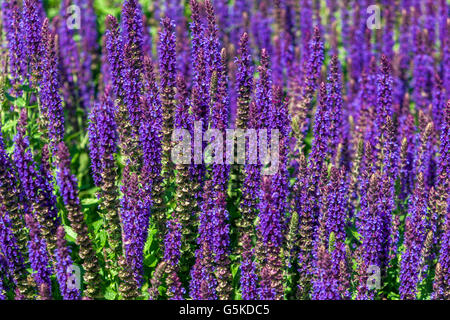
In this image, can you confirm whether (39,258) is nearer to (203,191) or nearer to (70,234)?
(70,234)

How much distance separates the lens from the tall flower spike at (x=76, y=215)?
8.08m

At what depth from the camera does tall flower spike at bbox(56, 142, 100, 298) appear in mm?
8078

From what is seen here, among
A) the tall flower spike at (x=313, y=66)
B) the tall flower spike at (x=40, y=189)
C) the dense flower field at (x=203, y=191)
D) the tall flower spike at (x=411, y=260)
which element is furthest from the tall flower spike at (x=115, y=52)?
the tall flower spike at (x=411, y=260)

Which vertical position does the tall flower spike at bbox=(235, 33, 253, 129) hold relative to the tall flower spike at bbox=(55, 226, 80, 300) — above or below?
above

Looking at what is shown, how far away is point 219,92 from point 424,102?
6803 mm

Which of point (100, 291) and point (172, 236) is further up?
point (172, 236)

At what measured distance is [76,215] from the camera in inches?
319

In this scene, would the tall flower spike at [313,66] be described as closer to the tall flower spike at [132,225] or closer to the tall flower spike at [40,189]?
the tall flower spike at [132,225]

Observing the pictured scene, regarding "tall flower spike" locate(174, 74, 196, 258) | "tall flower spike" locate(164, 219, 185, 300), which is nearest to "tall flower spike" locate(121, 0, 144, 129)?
"tall flower spike" locate(174, 74, 196, 258)

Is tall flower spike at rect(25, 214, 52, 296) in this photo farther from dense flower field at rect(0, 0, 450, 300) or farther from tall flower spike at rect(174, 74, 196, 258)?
tall flower spike at rect(174, 74, 196, 258)
